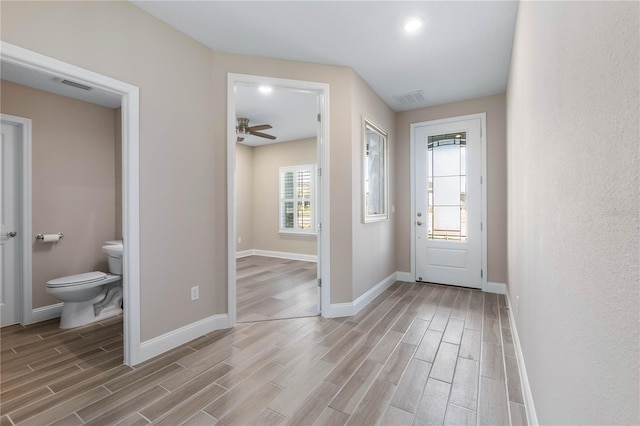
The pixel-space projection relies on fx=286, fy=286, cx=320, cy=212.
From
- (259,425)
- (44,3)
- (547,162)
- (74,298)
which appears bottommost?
(259,425)

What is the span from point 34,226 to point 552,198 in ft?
14.1

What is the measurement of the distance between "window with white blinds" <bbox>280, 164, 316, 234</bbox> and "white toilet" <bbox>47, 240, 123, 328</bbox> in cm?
362

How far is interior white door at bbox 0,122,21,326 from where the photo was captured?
2.83 meters

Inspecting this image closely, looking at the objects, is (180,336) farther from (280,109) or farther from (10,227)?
(280,109)

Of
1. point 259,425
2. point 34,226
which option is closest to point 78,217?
point 34,226

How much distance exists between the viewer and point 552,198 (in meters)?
1.11

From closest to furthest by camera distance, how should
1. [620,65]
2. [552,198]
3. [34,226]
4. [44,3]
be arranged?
[620,65], [552,198], [44,3], [34,226]

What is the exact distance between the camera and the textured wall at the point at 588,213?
53 centimetres

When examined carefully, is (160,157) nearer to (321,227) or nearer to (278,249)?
(321,227)

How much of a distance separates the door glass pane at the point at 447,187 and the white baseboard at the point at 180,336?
311cm

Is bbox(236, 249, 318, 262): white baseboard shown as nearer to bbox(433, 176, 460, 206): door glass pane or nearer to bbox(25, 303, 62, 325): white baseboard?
bbox(433, 176, 460, 206): door glass pane

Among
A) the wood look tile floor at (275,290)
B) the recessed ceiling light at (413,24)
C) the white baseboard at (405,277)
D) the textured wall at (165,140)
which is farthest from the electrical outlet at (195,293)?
the white baseboard at (405,277)

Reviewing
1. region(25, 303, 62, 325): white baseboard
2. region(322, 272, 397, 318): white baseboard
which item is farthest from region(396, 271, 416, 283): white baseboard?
region(25, 303, 62, 325): white baseboard

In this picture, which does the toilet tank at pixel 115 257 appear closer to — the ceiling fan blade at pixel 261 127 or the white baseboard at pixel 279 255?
the ceiling fan blade at pixel 261 127
